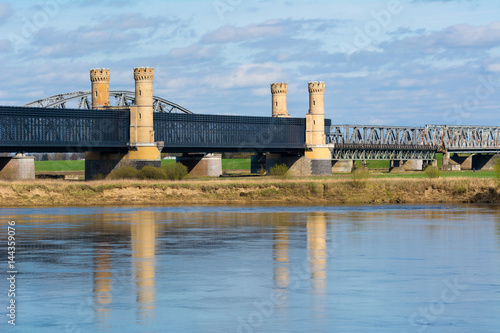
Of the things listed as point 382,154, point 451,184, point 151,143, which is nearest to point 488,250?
point 451,184

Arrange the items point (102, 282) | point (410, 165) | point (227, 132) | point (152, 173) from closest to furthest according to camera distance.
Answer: point (102, 282) → point (152, 173) → point (227, 132) → point (410, 165)

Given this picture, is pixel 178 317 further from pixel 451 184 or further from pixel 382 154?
pixel 382 154

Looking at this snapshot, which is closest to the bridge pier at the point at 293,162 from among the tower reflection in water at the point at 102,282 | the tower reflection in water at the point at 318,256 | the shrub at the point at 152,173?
the shrub at the point at 152,173

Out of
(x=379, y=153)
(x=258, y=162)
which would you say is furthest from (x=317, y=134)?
(x=379, y=153)

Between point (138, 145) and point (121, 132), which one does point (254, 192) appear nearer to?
point (138, 145)

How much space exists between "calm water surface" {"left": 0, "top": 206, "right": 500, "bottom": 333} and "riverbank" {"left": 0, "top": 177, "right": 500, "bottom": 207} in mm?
23541

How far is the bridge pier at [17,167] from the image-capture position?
362ft

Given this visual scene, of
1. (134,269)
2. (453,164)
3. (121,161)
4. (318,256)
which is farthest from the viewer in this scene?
(453,164)

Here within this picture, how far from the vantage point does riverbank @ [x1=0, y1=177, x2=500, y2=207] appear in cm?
7444

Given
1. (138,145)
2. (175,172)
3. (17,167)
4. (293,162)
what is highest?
(138,145)

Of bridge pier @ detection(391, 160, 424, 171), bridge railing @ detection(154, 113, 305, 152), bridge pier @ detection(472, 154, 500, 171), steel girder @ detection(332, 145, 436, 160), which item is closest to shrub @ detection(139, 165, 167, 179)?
bridge railing @ detection(154, 113, 305, 152)

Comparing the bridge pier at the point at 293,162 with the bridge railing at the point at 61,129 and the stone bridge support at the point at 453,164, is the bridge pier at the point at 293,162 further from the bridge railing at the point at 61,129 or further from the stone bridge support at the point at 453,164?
the stone bridge support at the point at 453,164

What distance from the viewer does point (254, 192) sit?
3086 inches

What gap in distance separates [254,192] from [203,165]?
6041cm
